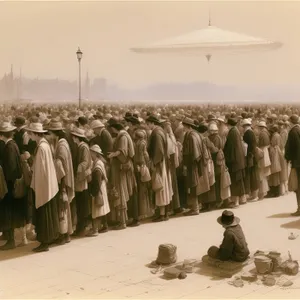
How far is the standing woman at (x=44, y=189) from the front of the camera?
7.45m

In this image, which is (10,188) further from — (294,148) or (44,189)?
(294,148)

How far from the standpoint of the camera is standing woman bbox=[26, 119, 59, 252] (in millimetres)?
7449

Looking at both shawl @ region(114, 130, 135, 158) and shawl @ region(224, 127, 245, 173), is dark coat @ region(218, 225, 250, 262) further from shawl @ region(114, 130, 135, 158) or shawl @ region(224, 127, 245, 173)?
shawl @ region(224, 127, 245, 173)

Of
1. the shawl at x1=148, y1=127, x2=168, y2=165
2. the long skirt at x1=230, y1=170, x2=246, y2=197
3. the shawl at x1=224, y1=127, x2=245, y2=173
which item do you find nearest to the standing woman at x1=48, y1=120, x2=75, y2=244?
the shawl at x1=148, y1=127, x2=168, y2=165

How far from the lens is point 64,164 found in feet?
25.5

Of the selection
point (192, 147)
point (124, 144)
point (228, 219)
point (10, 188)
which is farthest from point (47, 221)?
point (192, 147)

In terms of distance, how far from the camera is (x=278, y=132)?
38.0ft

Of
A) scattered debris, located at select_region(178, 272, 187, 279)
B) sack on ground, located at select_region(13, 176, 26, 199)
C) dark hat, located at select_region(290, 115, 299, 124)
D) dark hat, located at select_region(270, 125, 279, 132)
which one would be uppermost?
dark hat, located at select_region(290, 115, 299, 124)

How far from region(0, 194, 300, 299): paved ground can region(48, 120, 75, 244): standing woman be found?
43 cm

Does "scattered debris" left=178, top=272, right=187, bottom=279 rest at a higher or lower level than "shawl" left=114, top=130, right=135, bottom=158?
lower

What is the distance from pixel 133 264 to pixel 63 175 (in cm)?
157

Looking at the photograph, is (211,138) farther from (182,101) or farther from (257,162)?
(182,101)

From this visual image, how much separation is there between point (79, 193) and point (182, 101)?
4.57 metres

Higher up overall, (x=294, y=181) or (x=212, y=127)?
(x=212, y=127)
